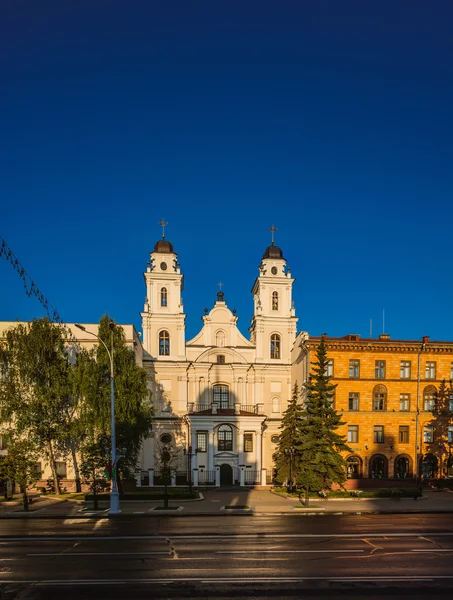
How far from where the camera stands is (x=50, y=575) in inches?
591

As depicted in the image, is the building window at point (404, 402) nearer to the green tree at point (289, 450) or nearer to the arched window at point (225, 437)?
the green tree at point (289, 450)

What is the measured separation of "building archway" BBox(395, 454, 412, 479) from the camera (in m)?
48.2

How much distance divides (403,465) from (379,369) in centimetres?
979

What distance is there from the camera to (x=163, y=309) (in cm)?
5847

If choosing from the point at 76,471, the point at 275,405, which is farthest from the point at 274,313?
the point at 76,471

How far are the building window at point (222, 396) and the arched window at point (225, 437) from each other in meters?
5.72

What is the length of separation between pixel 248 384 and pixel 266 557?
4152 centimetres

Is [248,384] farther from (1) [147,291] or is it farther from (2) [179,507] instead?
(2) [179,507]

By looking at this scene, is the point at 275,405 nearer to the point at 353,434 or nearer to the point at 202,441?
the point at 202,441

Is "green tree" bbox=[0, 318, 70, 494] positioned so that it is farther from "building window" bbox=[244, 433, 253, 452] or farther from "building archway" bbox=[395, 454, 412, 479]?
"building archway" bbox=[395, 454, 412, 479]

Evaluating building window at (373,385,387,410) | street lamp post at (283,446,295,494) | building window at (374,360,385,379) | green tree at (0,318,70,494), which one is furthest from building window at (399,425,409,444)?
green tree at (0,318,70,494)

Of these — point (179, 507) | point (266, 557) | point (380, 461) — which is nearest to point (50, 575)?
point (266, 557)

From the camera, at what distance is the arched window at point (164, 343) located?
57.9 meters

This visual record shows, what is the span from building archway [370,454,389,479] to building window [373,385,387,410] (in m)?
4.90
